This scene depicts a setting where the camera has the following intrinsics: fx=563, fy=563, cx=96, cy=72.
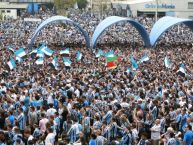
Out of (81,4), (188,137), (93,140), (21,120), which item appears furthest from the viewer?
(81,4)

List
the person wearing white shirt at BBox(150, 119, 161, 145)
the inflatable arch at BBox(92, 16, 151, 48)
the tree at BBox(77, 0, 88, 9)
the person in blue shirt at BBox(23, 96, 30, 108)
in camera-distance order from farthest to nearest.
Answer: the tree at BBox(77, 0, 88, 9), the inflatable arch at BBox(92, 16, 151, 48), the person in blue shirt at BBox(23, 96, 30, 108), the person wearing white shirt at BBox(150, 119, 161, 145)

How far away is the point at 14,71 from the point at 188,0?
65.3 m

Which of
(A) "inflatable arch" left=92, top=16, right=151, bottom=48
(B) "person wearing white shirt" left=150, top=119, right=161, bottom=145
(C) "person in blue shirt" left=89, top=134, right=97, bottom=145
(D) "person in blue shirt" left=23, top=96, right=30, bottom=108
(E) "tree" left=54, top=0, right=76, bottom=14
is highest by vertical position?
(E) "tree" left=54, top=0, right=76, bottom=14

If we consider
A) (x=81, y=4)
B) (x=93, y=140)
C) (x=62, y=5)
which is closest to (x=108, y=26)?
(x=93, y=140)

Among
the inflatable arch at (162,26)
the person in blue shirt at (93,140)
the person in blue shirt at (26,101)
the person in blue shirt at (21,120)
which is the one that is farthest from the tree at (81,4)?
the person in blue shirt at (93,140)

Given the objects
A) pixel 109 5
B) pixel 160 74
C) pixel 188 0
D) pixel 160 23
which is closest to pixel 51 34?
pixel 160 23

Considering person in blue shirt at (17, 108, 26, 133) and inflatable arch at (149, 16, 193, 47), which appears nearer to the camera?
person in blue shirt at (17, 108, 26, 133)

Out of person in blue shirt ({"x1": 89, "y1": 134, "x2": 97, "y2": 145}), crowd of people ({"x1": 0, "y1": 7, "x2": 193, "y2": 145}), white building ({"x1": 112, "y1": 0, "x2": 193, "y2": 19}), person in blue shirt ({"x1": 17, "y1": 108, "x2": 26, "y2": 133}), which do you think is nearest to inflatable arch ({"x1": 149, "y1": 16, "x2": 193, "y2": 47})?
crowd of people ({"x1": 0, "y1": 7, "x2": 193, "y2": 145})

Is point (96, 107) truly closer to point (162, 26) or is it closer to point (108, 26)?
point (108, 26)

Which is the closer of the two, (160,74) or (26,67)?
(160,74)

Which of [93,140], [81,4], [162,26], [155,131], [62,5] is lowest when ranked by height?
[155,131]

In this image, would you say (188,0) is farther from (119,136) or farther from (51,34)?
(119,136)

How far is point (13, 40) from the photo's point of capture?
48.8 m

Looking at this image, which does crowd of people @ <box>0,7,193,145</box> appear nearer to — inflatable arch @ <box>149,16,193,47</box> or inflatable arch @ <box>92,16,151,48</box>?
inflatable arch @ <box>149,16,193,47</box>
